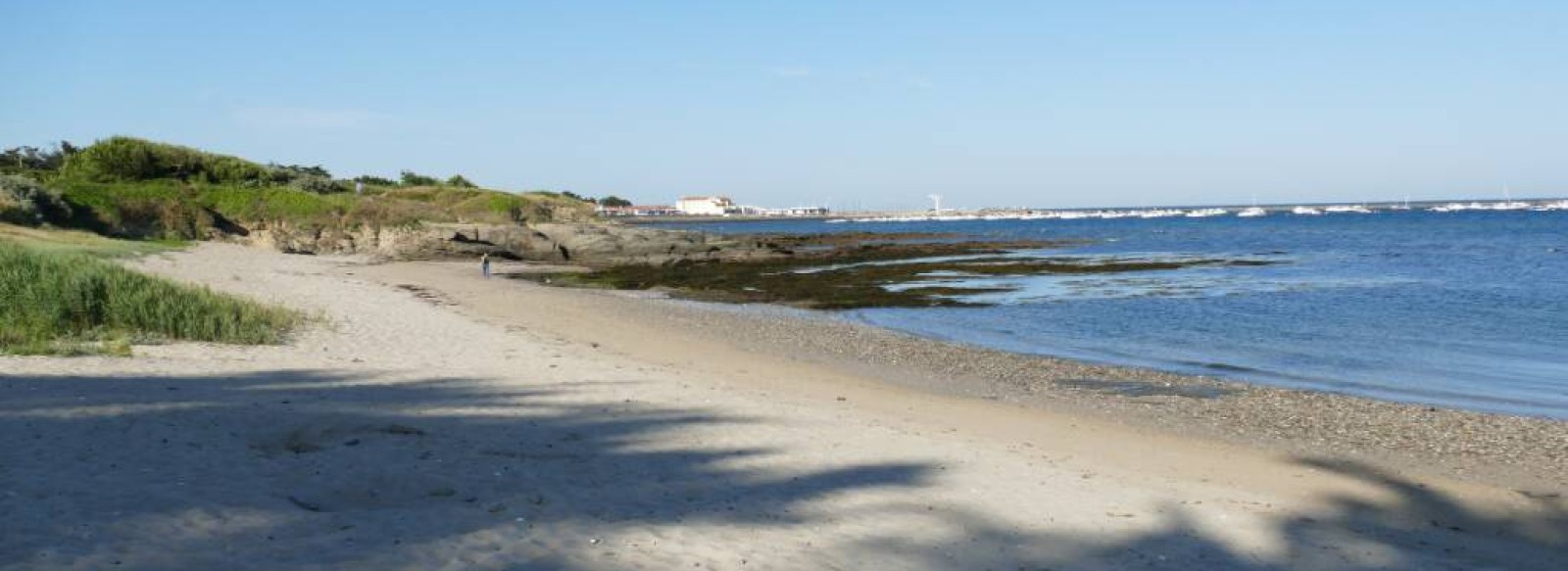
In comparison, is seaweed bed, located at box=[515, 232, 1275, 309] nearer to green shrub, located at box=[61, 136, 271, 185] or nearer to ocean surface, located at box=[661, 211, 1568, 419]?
ocean surface, located at box=[661, 211, 1568, 419]

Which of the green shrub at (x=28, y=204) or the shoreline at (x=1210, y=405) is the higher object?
the green shrub at (x=28, y=204)

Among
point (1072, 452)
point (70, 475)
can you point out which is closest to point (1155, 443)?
point (1072, 452)

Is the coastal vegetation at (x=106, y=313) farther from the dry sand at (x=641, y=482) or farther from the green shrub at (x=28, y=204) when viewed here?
the green shrub at (x=28, y=204)

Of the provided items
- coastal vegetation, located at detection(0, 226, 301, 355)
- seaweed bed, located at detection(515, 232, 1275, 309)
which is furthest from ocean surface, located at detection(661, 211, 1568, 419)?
coastal vegetation, located at detection(0, 226, 301, 355)

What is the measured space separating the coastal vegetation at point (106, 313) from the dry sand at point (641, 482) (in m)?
0.72

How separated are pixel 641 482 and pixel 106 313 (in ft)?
33.0

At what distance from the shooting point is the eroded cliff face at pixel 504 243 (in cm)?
5100

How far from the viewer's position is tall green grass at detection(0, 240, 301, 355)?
13406 mm

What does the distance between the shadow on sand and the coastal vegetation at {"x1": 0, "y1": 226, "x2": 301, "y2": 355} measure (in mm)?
2890

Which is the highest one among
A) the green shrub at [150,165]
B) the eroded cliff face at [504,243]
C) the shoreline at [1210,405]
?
the green shrub at [150,165]

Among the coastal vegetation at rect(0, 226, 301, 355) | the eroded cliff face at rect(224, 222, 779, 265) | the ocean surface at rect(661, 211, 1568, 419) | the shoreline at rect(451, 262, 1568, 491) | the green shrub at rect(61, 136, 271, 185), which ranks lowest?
the ocean surface at rect(661, 211, 1568, 419)

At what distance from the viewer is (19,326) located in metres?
13.1

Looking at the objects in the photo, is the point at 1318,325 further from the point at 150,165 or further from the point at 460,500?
the point at 150,165

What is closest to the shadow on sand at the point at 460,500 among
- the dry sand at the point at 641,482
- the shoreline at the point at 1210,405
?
the dry sand at the point at 641,482
